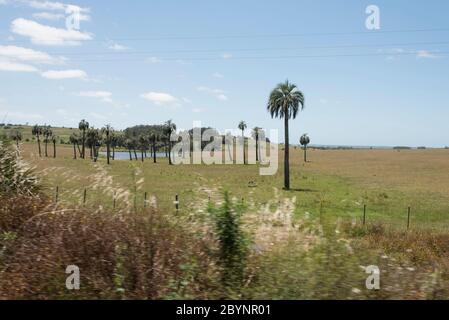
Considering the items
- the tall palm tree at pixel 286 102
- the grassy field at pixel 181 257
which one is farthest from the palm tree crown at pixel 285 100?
the grassy field at pixel 181 257

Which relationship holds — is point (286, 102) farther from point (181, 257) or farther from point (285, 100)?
point (181, 257)

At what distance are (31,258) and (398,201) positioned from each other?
118ft

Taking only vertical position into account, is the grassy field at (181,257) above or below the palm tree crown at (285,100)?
below

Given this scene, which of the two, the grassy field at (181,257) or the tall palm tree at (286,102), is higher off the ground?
the tall palm tree at (286,102)

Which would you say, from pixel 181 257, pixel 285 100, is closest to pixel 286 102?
pixel 285 100

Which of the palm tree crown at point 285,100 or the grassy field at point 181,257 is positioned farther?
the palm tree crown at point 285,100

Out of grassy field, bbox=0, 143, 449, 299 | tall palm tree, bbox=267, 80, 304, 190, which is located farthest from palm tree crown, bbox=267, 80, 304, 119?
grassy field, bbox=0, 143, 449, 299

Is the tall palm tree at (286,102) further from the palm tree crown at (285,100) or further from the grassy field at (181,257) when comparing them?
the grassy field at (181,257)

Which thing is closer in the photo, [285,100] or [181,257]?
[181,257]

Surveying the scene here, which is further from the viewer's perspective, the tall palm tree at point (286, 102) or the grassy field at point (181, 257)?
the tall palm tree at point (286, 102)

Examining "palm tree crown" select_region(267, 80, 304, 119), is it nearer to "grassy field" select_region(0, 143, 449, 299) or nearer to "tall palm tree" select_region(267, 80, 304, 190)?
"tall palm tree" select_region(267, 80, 304, 190)

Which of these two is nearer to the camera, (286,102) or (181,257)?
(181,257)
